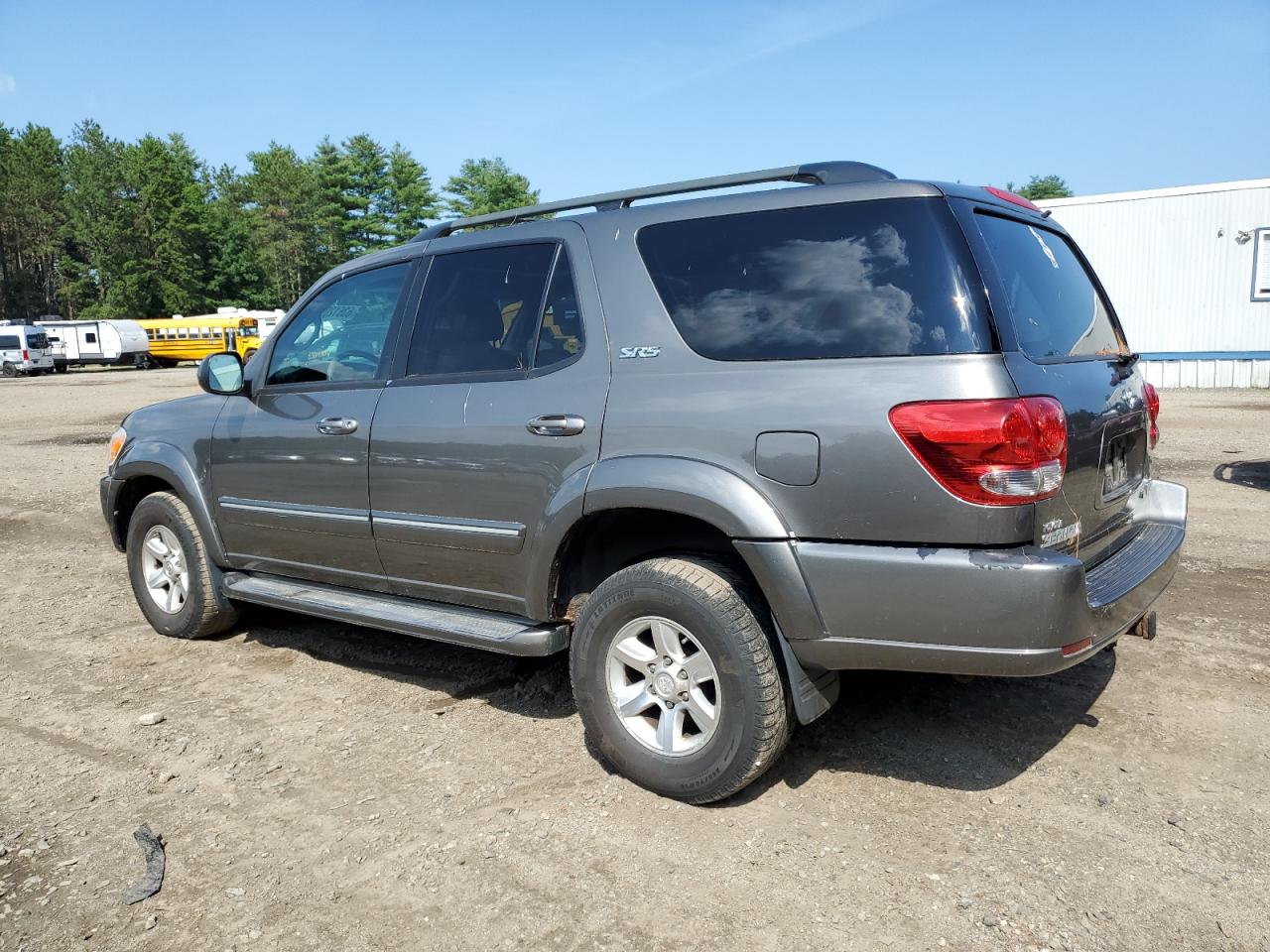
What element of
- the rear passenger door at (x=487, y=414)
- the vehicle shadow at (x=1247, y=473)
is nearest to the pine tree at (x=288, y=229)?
the vehicle shadow at (x=1247, y=473)

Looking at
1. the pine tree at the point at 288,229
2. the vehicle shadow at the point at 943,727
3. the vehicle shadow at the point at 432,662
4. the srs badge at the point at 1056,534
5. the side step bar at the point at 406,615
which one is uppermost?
the pine tree at the point at 288,229

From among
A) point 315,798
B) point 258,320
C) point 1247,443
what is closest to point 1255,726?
point 315,798

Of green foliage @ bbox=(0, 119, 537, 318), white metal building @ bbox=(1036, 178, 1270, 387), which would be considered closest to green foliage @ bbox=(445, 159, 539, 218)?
green foliage @ bbox=(0, 119, 537, 318)

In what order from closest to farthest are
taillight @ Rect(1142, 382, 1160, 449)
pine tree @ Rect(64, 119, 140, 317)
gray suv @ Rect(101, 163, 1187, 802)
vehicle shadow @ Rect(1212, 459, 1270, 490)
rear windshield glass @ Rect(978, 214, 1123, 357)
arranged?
gray suv @ Rect(101, 163, 1187, 802) → rear windshield glass @ Rect(978, 214, 1123, 357) → taillight @ Rect(1142, 382, 1160, 449) → vehicle shadow @ Rect(1212, 459, 1270, 490) → pine tree @ Rect(64, 119, 140, 317)

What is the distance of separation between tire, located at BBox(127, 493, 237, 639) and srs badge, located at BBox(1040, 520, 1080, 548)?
4.02 meters

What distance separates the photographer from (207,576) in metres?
4.96

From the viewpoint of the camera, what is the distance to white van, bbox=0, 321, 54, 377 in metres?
41.8

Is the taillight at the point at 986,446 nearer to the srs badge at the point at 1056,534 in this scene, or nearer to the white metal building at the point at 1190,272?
the srs badge at the point at 1056,534

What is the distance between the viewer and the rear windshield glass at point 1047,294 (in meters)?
3.02

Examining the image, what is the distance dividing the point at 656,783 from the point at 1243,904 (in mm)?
1685

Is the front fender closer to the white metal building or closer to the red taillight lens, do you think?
the red taillight lens

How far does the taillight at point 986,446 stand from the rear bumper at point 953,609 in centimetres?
17

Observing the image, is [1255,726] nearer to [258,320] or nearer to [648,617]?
[648,617]

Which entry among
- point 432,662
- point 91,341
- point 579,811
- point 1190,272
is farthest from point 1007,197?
point 91,341
